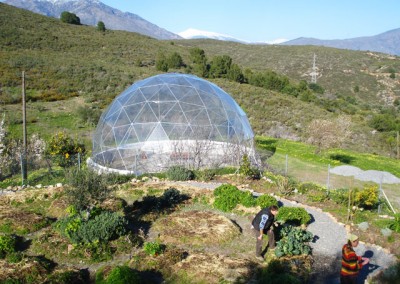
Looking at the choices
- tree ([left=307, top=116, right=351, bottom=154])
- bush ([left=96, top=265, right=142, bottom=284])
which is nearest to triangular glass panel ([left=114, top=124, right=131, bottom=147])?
bush ([left=96, top=265, right=142, bottom=284])

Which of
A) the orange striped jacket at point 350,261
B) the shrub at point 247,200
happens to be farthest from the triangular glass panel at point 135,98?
the orange striped jacket at point 350,261

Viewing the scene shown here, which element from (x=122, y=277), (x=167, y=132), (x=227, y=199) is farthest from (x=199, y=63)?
(x=122, y=277)

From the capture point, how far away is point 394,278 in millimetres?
7594

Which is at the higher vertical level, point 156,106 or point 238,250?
point 156,106

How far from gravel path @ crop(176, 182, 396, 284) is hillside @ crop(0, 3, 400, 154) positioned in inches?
770

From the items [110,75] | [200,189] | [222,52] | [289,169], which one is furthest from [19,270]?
[222,52]

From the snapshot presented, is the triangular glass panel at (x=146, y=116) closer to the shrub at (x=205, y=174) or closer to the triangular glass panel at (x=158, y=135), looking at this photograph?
the triangular glass panel at (x=158, y=135)

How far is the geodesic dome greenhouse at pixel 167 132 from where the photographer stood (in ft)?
56.5

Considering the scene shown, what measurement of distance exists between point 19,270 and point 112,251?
2.04 metres

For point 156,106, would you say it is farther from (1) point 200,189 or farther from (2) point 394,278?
(2) point 394,278

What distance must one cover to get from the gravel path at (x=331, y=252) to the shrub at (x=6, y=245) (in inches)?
273

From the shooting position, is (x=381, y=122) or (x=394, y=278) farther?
(x=381, y=122)

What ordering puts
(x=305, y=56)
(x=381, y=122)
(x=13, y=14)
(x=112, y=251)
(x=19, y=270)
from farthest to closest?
(x=305, y=56)
(x=13, y=14)
(x=381, y=122)
(x=112, y=251)
(x=19, y=270)

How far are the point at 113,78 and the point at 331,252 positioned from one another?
3557 centimetres
